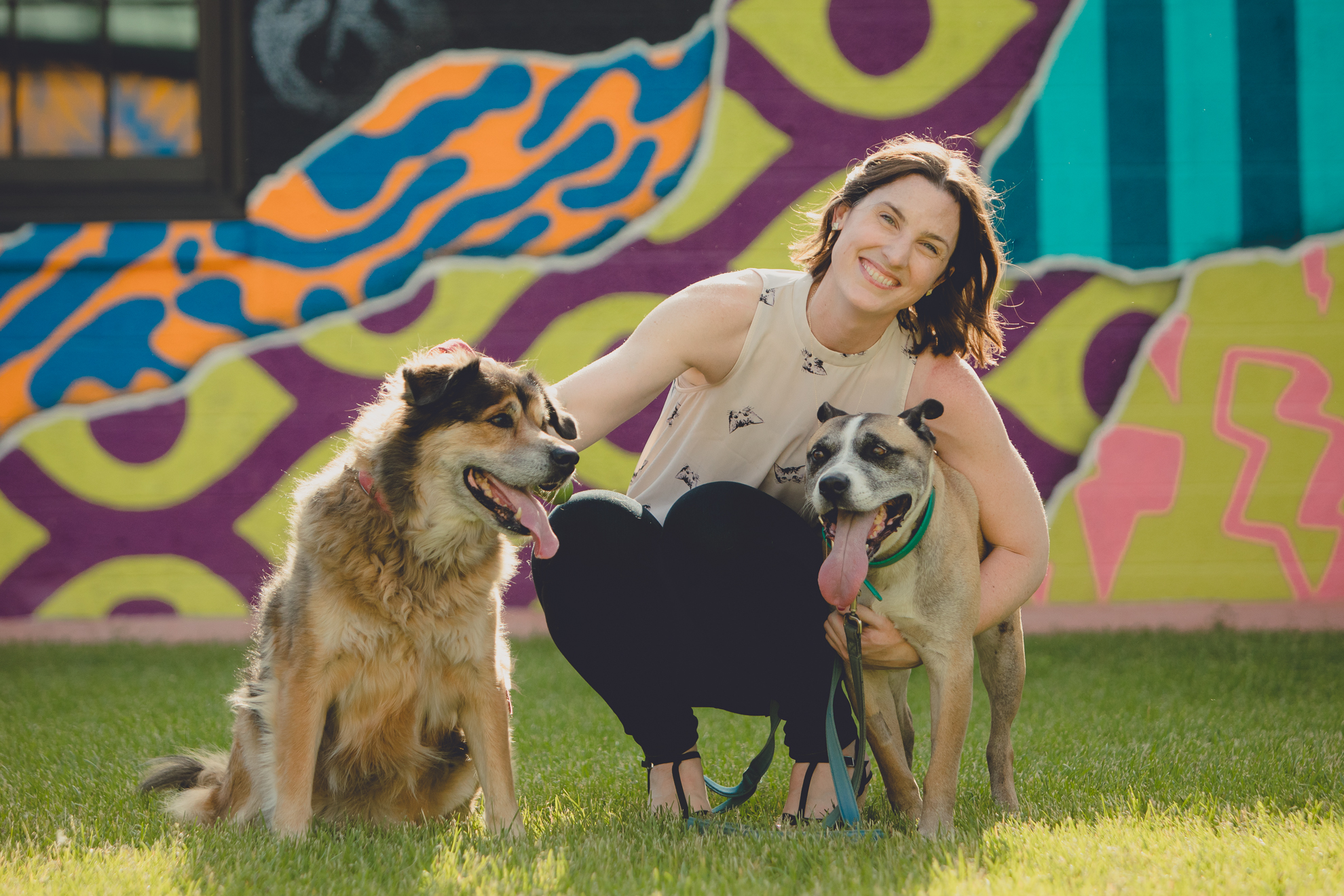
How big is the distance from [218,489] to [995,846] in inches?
205

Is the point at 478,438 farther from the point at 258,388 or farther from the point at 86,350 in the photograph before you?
the point at 86,350

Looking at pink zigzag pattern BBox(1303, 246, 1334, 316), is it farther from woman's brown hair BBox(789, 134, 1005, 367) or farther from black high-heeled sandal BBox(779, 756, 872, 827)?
black high-heeled sandal BBox(779, 756, 872, 827)

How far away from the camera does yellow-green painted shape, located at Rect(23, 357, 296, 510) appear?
618 centimetres

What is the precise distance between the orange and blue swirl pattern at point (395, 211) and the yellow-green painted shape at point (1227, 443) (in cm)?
322

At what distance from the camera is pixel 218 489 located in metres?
6.22

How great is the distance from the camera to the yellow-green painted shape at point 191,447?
243 inches

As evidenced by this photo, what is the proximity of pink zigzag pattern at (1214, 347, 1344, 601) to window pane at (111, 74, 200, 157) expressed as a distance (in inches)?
251

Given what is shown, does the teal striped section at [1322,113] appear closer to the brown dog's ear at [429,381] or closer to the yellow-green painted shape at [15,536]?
the brown dog's ear at [429,381]

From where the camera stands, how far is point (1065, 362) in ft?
20.5

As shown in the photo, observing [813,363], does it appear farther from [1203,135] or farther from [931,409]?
[1203,135]

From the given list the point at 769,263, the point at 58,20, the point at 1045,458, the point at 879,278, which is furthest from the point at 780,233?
the point at 58,20

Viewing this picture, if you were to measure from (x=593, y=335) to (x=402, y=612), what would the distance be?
3890 millimetres

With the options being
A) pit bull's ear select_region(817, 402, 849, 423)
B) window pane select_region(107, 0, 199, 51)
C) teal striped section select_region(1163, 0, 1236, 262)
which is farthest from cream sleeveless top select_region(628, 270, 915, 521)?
window pane select_region(107, 0, 199, 51)

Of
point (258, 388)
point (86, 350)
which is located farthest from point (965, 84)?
point (86, 350)
